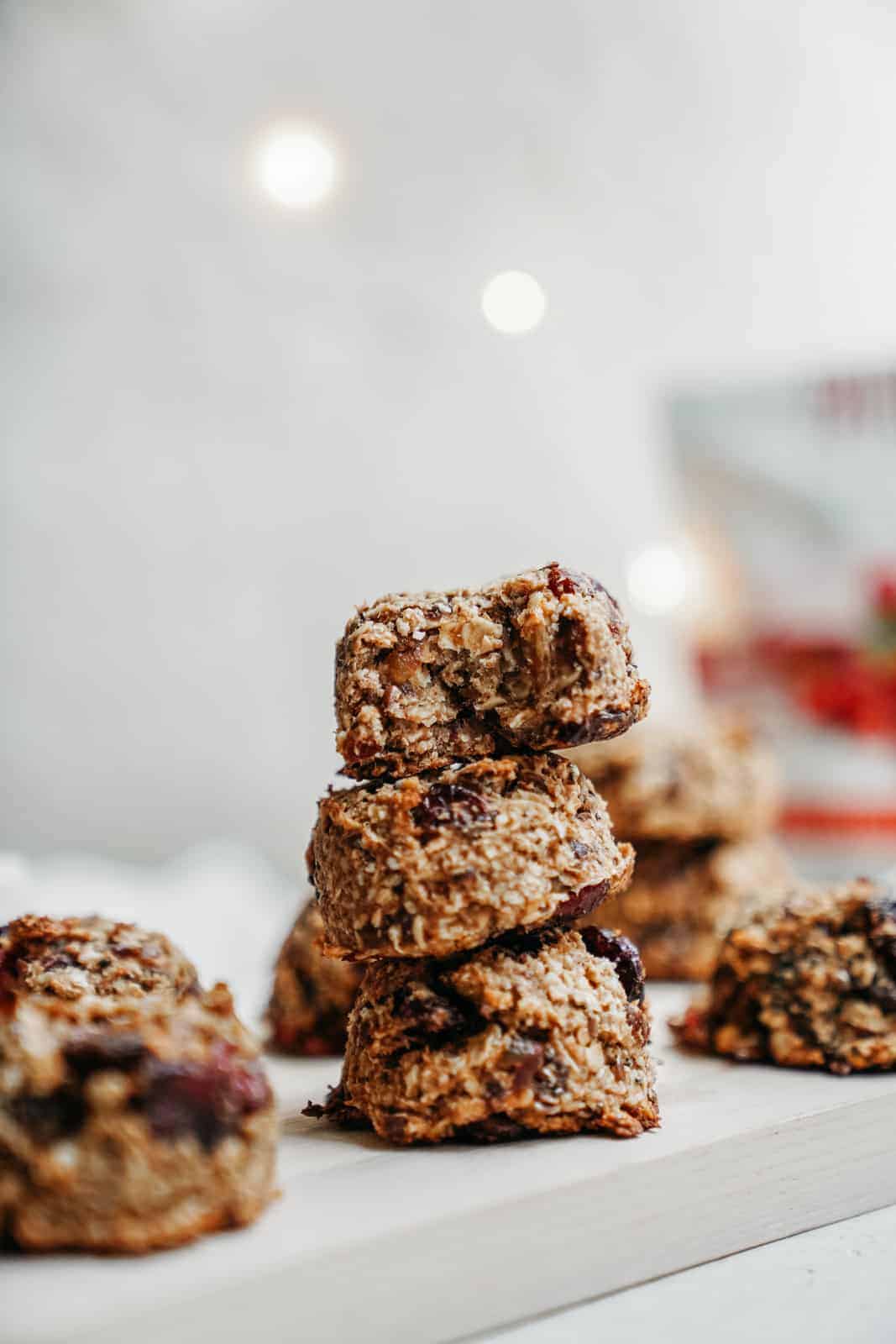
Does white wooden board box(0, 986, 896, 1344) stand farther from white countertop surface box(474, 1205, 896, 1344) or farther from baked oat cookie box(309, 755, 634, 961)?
baked oat cookie box(309, 755, 634, 961)

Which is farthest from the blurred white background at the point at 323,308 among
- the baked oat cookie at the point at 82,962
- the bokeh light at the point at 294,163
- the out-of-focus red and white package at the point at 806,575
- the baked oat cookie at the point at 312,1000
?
the baked oat cookie at the point at 82,962

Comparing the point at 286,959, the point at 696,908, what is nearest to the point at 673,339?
the point at 696,908

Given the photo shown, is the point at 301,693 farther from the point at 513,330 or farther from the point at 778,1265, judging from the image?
the point at 778,1265

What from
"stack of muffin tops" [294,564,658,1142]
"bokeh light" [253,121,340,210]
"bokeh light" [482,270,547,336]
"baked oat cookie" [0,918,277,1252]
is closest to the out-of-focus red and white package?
"bokeh light" [482,270,547,336]

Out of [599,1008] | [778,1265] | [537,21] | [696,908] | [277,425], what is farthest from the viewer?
[277,425]

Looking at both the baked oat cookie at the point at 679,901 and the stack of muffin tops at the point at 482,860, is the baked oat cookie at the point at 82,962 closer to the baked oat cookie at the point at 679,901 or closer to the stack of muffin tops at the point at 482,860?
the stack of muffin tops at the point at 482,860

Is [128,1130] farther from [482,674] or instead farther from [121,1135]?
[482,674]
